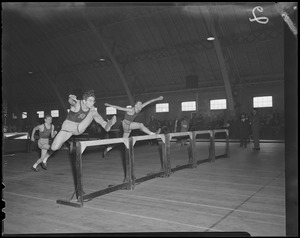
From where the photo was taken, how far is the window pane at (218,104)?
21.9 metres

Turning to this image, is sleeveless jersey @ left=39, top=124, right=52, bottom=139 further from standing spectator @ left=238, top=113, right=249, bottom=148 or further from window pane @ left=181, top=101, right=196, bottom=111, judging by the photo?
window pane @ left=181, top=101, right=196, bottom=111

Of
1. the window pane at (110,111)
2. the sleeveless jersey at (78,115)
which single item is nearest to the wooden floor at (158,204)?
the sleeveless jersey at (78,115)

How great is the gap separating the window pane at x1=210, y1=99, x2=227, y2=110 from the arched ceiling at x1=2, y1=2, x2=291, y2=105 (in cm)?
146

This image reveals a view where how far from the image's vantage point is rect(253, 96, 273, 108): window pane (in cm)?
2045

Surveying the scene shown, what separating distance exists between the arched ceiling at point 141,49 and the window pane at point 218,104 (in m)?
1.46

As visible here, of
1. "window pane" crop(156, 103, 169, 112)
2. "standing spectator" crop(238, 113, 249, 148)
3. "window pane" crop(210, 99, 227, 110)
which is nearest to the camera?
"standing spectator" crop(238, 113, 249, 148)

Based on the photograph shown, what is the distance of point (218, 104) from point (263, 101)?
3557 mm

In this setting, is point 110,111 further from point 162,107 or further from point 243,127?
point 243,127

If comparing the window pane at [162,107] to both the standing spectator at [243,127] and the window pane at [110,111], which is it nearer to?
the window pane at [110,111]

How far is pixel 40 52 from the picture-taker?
80.1 feet

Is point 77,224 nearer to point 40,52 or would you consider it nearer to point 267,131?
point 267,131

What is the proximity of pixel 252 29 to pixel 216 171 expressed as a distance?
1372 cm

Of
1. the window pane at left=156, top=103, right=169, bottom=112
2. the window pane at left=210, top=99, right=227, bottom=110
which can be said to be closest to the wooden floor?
the window pane at left=210, top=99, right=227, bottom=110

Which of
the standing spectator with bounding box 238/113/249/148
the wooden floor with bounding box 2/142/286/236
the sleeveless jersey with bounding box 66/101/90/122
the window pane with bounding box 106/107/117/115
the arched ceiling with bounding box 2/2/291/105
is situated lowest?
the wooden floor with bounding box 2/142/286/236
